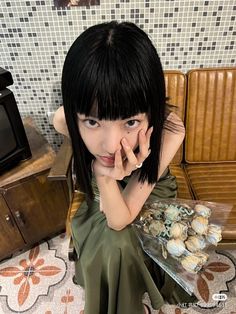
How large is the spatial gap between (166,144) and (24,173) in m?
0.70

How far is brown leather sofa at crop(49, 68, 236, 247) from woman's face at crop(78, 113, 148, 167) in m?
0.45

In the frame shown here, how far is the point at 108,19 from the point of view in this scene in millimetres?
1342

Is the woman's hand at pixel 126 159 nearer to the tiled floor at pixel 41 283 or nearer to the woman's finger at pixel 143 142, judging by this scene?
the woman's finger at pixel 143 142

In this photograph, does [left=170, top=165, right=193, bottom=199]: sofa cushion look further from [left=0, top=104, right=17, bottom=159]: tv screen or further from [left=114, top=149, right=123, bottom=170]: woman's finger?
[left=0, top=104, right=17, bottom=159]: tv screen

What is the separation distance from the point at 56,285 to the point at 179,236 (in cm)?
80

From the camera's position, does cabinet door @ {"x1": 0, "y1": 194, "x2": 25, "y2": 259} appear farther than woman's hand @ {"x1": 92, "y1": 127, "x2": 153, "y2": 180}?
Yes

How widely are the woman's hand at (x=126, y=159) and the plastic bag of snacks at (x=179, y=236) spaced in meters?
0.28

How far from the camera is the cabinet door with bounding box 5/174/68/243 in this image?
1336 millimetres

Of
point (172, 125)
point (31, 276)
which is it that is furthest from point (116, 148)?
point (31, 276)

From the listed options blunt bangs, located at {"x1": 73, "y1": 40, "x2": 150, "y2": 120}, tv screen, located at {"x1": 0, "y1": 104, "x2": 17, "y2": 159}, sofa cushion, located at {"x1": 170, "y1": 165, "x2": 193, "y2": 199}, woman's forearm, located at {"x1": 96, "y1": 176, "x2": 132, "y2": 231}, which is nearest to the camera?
blunt bangs, located at {"x1": 73, "y1": 40, "x2": 150, "y2": 120}

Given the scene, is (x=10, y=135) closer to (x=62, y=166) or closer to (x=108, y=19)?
(x=62, y=166)

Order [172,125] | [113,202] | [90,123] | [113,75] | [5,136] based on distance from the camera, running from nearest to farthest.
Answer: [113,75] < [90,123] < [113,202] < [172,125] < [5,136]

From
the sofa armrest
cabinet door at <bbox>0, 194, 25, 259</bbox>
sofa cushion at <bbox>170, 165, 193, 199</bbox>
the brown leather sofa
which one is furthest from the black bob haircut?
cabinet door at <bbox>0, 194, 25, 259</bbox>

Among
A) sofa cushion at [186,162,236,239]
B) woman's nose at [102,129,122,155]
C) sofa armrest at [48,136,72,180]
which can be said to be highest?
woman's nose at [102,129,122,155]
